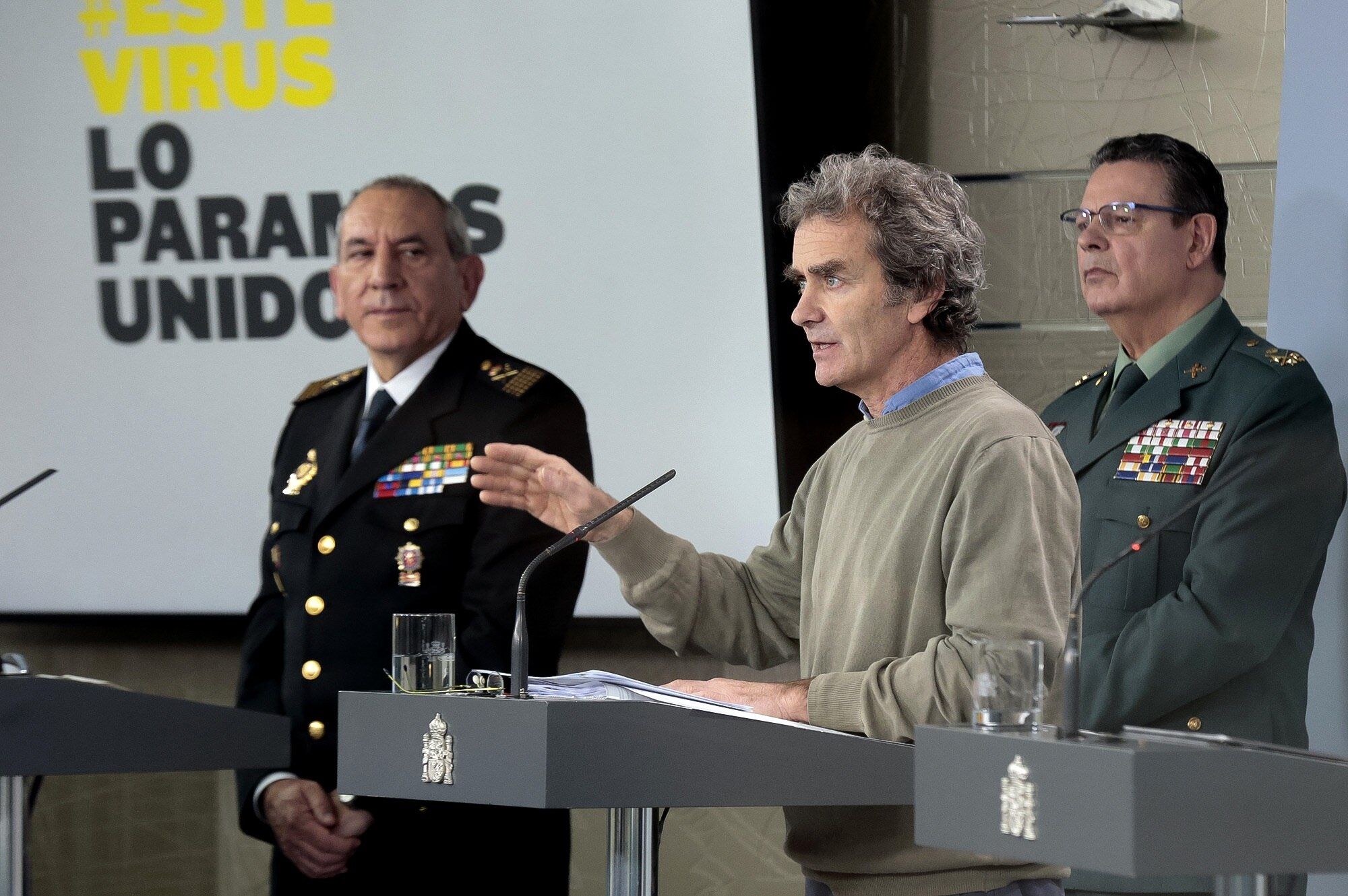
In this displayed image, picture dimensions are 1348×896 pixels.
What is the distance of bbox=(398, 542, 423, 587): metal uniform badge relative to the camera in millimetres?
2957

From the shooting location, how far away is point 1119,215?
2.52 m

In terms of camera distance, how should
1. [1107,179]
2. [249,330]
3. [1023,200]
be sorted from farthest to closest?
1. [249,330]
2. [1023,200]
3. [1107,179]

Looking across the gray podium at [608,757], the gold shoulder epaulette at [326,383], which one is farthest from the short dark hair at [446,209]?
the gray podium at [608,757]

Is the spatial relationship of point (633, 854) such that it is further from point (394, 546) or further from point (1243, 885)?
point (394, 546)

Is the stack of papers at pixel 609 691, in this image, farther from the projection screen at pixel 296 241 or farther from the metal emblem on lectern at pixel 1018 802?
the projection screen at pixel 296 241

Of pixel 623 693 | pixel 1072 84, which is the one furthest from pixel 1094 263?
pixel 623 693

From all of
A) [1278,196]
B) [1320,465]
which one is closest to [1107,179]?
[1278,196]

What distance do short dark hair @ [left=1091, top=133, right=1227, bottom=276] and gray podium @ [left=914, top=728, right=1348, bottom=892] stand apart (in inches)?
57.0

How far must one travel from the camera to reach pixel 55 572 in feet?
11.5

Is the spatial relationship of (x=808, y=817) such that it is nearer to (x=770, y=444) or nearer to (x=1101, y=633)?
(x=1101, y=633)

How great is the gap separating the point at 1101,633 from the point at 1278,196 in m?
0.83

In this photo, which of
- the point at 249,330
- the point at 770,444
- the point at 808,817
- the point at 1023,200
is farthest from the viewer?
the point at 249,330

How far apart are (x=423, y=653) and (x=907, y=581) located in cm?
54

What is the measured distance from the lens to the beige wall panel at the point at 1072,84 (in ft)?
9.09
